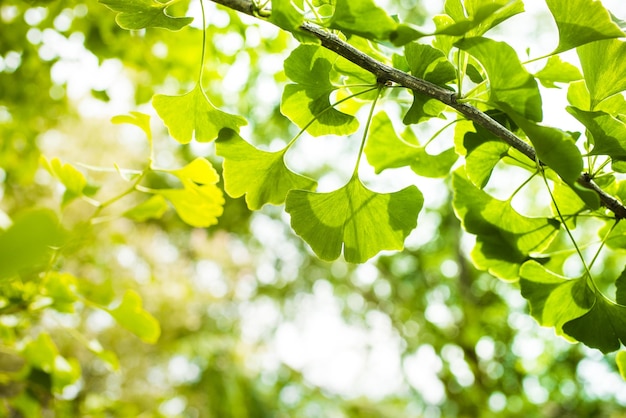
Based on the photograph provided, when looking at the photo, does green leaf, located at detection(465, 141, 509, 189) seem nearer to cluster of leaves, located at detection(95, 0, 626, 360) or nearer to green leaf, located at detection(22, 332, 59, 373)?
cluster of leaves, located at detection(95, 0, 626, 360)

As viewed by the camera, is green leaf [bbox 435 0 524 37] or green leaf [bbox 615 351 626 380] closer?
green leaf [bbox 435 0 524 37]

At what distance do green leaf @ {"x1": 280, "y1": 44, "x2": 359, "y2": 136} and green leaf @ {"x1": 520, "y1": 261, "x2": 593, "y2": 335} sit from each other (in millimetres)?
202

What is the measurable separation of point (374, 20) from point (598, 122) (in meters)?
0.18

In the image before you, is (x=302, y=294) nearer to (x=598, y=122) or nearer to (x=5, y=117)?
(x=5, y=117)

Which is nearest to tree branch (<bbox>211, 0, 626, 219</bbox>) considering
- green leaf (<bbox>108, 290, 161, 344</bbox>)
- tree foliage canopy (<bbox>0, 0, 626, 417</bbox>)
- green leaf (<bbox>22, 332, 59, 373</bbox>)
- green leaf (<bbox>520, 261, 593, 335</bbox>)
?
tree foliage canopy (<bbox>0, 0, 626, 417</bbox>)

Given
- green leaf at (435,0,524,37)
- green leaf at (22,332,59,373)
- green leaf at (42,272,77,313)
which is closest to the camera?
green leaf at (435,0,524,37)

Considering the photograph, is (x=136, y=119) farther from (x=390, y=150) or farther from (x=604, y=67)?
(x=604, y=67)

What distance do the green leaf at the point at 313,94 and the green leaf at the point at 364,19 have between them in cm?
8

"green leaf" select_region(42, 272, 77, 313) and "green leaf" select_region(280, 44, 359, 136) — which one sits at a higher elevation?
"green leaf" select_region(280, 44, 359, 136)

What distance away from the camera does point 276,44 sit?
3.31 feet

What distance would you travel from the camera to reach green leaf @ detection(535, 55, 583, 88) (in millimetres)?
376

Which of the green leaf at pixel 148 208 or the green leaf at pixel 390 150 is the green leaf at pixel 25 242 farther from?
the green leaf at pixel 148 208

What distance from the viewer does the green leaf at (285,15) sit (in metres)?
0.30

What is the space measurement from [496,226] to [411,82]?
0.58ft
